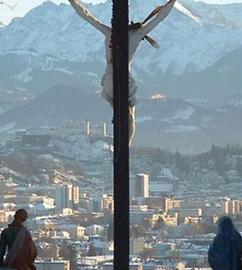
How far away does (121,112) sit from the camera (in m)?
5.08

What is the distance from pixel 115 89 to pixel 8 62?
190 metres

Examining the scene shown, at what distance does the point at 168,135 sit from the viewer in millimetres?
107312

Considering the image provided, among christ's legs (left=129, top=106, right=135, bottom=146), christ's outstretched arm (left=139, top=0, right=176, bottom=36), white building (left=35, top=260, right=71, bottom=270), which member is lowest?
white building (left=35, top=260, right=71, bottom=270)

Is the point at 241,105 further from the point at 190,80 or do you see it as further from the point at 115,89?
the point at 115,89

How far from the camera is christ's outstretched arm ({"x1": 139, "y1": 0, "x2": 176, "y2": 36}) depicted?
17.0ft

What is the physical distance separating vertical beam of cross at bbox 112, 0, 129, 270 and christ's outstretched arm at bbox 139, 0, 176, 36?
11 centimetres

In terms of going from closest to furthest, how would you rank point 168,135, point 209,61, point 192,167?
point 192,167
point 168,135
point 209,61

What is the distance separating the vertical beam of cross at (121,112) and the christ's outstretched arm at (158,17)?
0.35 ft

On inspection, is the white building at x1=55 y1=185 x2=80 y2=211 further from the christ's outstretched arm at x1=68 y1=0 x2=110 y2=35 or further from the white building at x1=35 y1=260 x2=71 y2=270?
the christ's outstretched arm at x1=68 y1=0 x2=110 y2=35

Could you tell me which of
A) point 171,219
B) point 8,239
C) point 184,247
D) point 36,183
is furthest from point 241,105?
point 8,239

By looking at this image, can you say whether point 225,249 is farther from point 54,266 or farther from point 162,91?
point 162,91

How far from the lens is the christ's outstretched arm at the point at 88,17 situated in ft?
17.0

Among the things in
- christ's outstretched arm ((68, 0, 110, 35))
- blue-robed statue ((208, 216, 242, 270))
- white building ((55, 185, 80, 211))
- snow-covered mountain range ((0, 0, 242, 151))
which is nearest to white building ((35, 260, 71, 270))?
blue-robed statue ((208, 216, 242, 270))

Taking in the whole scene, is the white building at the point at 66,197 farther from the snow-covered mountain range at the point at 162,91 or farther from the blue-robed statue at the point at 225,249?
the blue-robed statue at the point at 225,249
